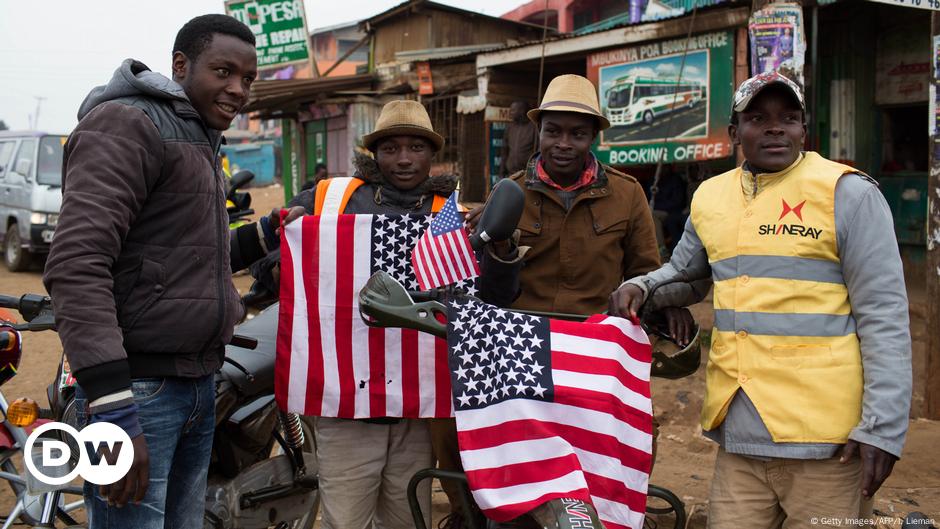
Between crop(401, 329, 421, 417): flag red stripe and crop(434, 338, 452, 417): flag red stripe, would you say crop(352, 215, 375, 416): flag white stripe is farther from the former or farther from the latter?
crop(434, 338, 452, 417): flag red stripe

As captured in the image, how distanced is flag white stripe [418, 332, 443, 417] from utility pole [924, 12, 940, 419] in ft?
12.6

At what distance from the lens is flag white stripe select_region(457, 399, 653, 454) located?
208cm

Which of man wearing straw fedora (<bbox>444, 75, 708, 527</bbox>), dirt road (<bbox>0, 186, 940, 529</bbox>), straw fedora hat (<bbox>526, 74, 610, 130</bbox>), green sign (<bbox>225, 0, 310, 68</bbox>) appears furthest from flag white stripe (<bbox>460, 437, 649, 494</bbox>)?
green sign (<bbox>225, 0, 310, 68</bbox>)

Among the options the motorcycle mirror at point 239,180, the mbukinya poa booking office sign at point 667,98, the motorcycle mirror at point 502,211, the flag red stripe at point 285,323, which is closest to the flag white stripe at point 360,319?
the flag red stripe at point 285,323

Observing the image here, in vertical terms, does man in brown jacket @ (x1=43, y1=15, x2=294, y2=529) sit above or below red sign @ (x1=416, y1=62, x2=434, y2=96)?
below

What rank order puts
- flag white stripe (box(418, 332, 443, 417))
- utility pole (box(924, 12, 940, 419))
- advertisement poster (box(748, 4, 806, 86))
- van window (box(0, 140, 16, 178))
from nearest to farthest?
flag white stripe (box(418, 332, 443, 417)), utility pole (box(924, 12, 940, 419)), advertisement poster (box(748, 4, 806, 86)), van window (box(0, 140, 16, 178))

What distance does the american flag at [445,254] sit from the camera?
252cm

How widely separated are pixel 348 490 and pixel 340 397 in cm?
35

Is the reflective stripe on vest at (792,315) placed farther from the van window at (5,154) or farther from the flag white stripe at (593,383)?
the van window at (5,154)

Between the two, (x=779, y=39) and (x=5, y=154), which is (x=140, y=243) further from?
(x=5, y=154)

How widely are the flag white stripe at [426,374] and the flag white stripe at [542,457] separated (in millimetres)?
686

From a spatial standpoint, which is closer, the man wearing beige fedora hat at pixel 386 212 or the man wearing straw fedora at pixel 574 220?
the man wearing beige fedora hat at pixel 386 212

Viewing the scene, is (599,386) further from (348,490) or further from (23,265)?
(23,265)

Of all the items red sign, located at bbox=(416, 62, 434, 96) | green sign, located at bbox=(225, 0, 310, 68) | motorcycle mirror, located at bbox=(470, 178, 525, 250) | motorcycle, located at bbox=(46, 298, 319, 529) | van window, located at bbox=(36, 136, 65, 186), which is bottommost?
motorcycle, located at bbox=(46, 298, 319, 529)
